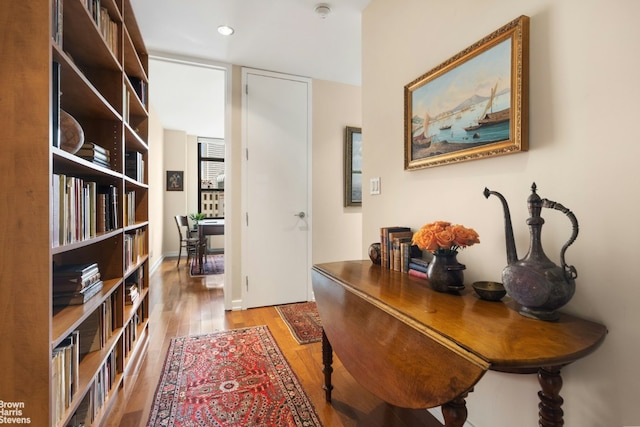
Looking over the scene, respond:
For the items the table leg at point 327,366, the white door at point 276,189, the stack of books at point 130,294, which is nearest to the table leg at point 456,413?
the table leg at point 327,366

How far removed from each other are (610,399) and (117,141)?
2.34m

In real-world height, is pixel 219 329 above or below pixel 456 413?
below

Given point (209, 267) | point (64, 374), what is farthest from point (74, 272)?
point (209, 267)

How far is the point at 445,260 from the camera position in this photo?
1.20 metres

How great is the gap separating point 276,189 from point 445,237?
7.41 ft

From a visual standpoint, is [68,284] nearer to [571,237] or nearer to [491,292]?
[491,292]

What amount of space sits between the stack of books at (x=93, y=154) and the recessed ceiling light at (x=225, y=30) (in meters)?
1.41

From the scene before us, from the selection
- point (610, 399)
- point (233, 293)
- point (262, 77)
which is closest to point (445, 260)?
point (610, 399)

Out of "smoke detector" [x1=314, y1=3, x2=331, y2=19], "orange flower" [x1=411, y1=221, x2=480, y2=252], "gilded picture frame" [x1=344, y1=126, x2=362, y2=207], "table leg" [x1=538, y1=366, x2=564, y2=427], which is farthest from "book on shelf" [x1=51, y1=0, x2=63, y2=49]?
"gilded picture frame" [x1=344, y1=126, x2=362, y2=207]

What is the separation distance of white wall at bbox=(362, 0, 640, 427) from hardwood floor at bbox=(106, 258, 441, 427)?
1.67 ft

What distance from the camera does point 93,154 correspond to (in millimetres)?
1414

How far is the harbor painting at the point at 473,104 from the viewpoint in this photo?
1087mm

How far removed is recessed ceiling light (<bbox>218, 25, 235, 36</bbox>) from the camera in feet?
7.77

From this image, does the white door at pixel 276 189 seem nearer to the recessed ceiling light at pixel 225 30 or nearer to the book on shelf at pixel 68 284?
the recessed ceiling light at pixel 225 30
